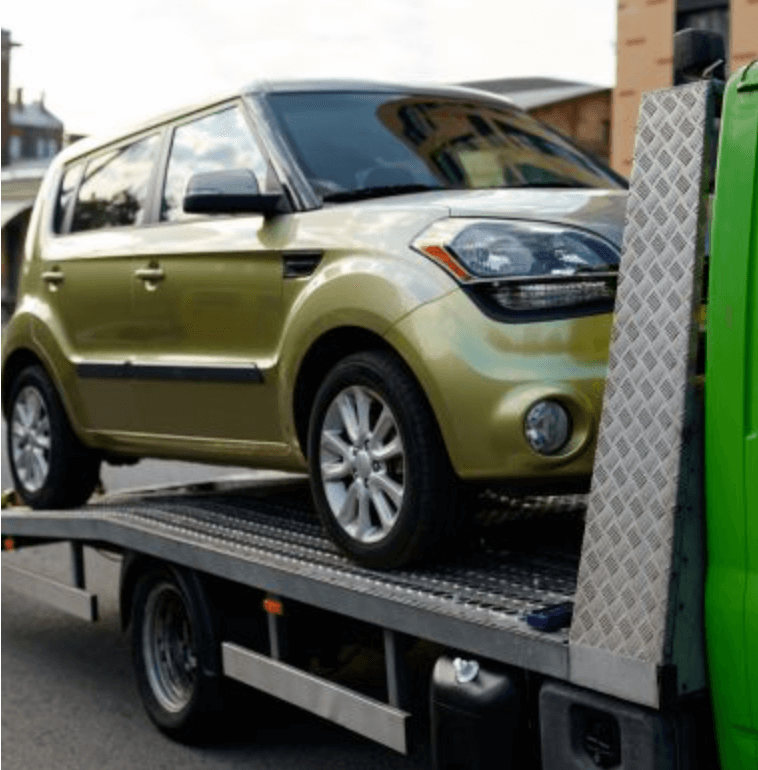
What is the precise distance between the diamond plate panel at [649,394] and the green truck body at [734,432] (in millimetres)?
73

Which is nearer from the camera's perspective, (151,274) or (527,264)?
(527,264)

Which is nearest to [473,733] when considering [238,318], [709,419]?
[709,419]

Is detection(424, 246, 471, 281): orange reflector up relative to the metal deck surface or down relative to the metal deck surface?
up

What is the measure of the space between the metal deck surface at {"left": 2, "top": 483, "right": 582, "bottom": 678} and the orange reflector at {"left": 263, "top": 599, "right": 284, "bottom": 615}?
0.28 feet

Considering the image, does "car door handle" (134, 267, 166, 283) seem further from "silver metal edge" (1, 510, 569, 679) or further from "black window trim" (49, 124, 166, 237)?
"silver metal edge" (1, 510, 569, 679)

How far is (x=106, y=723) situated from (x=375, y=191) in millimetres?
2180

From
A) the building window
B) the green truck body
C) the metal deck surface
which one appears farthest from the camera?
the building window

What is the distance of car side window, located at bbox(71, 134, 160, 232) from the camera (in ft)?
20.0

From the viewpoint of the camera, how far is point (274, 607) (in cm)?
467

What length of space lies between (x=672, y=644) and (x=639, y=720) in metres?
0.17

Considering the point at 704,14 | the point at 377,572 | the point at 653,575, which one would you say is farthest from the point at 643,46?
the point at 653,575

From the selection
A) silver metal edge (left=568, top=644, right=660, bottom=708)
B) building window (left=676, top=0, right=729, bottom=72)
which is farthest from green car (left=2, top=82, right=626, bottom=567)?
building window (left=676, top=0, right=729, bottom=72)

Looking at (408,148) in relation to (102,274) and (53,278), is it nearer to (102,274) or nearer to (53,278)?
(102,274)

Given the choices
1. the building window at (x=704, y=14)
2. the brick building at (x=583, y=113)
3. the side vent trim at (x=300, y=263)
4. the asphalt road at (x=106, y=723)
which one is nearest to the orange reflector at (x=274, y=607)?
the asphalt road at (x=106, y=723)
